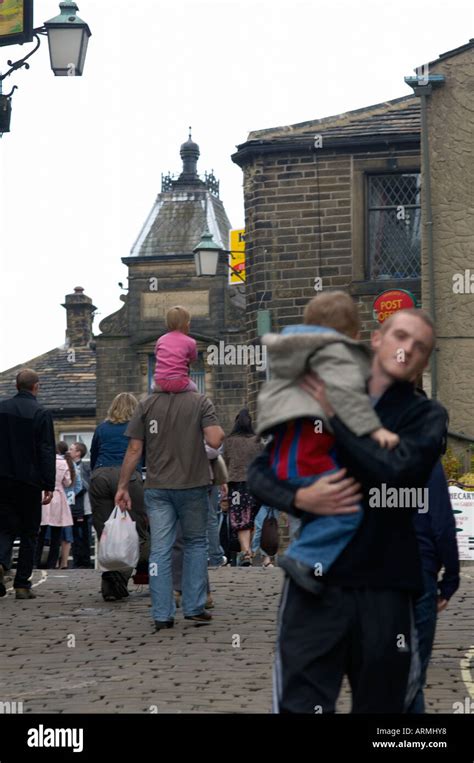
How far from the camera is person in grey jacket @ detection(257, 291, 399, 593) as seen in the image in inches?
189

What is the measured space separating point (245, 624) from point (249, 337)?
15.0 m

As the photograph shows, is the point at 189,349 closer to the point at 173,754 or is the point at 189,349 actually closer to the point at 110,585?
the point at 110,585

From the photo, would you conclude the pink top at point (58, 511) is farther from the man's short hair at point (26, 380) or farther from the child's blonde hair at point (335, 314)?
the child's blonde hair at point (335, 314)

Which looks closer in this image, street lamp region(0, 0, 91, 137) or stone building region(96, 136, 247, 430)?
street lamp region(0, 0, 91, 137)

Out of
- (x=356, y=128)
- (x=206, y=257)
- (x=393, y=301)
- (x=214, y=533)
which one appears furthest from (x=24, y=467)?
(x=206, y=257)

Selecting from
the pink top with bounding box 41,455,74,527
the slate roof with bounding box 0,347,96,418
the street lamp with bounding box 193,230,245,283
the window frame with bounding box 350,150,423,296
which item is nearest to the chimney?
the slate roof with bounding box 0,347,96,418

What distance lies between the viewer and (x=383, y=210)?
83.9 feet

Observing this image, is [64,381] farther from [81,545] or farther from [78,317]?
[81,545]

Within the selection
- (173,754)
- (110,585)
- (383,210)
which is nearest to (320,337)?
(173,754)

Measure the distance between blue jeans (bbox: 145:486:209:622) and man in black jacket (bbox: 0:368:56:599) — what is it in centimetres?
235

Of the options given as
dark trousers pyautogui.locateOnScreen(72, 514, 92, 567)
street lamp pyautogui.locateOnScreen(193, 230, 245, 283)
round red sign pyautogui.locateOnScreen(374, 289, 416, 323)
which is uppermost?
street lamp pyautogui.locateOnScreen(193, 230, 245, 283)

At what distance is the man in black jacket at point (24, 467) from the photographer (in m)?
13.4

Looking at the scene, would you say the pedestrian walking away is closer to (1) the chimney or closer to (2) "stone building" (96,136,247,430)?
(2) "stone building" (96,136,247,430)

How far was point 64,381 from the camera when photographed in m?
55.3
